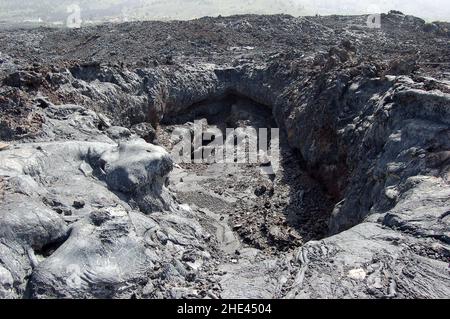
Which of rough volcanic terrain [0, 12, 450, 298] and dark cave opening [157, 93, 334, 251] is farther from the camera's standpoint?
dark cave opening [157, 93, 334, 251]

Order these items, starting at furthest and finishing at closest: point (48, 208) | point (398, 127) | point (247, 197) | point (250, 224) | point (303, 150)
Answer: point (303, 150) → point (247, 197) → point (250, 224) → point (398, 127) → point (48, 208)

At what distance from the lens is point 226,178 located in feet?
60.0

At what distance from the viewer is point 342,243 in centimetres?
888

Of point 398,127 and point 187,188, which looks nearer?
point 398,127

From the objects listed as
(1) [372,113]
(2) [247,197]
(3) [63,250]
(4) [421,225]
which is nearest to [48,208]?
(3) [63,250]

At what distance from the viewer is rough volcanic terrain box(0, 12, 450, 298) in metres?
8.16

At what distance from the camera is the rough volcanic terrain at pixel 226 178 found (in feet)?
26.8

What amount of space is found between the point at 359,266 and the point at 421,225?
5.45ft

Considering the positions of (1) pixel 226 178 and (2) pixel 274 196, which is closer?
(2) pixel 274 196

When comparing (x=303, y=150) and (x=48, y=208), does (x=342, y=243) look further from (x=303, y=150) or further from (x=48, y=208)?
(x=303, y=150)

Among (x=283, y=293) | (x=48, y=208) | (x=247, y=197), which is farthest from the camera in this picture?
(x=247, y=197)

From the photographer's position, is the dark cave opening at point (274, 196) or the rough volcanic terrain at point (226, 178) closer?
the rough volcanic terrain at point (226, 178)

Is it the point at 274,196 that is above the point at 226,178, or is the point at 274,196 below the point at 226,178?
below
